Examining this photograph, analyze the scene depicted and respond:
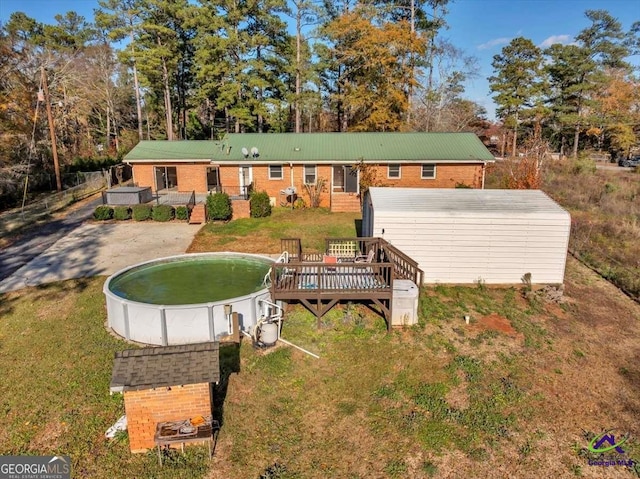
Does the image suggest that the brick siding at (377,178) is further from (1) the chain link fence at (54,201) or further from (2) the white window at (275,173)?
(1) the chain link fence at (54,201)

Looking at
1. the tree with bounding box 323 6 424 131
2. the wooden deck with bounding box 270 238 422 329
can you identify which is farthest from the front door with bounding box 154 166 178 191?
the wooden deck with bounding box 270 238 422 329

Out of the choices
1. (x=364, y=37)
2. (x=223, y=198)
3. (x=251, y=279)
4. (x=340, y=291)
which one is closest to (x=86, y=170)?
(x=223, y=198)

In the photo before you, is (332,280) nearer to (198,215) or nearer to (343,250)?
(343,250)

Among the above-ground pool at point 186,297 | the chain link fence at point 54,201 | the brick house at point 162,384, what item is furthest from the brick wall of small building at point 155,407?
the chain link fence at point 54,201

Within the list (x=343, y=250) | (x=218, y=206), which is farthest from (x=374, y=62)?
(x=343, y=250)

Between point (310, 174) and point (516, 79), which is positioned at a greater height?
point (516, 79)

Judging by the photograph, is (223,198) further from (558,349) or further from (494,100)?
(494,100)

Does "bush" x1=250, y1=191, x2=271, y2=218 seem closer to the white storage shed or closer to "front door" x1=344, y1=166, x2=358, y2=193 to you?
"front door" x1=344, y1=166, x2=358, y2=193
